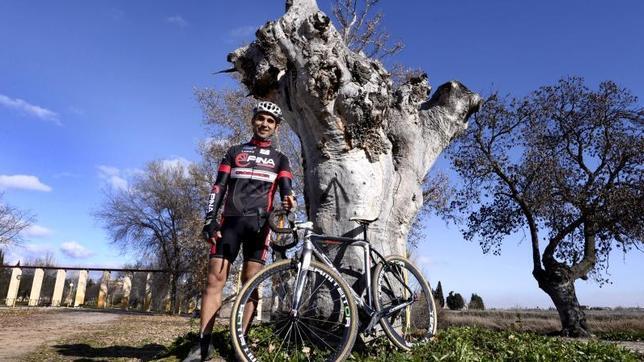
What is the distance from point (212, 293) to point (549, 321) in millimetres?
22977

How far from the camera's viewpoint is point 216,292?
399 centimetres

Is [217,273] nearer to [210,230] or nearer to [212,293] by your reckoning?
[212,293]

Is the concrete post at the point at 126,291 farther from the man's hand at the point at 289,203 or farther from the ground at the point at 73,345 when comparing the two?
the man's hand at the point at 289,203

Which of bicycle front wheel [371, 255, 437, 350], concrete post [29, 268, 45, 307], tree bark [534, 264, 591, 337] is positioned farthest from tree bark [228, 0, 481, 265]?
concrete post [29, 268, 45, 307]

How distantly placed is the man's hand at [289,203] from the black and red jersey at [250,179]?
2.8 inches

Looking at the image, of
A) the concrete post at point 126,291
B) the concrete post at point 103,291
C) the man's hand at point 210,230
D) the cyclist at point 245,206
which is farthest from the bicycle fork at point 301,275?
the concrete post at point 126,291

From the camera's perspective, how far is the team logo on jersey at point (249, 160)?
4.36 meters

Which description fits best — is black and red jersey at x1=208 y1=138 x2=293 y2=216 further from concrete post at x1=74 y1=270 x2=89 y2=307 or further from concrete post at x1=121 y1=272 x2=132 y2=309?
concrete post at x1=121 y1=272 x2=132 y2=309

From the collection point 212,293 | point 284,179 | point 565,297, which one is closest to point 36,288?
point 212,293

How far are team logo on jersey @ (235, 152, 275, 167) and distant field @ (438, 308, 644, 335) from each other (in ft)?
53.6

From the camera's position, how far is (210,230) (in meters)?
3.94

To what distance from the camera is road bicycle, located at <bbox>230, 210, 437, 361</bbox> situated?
3.54 meters

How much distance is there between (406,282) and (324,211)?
3.97ft

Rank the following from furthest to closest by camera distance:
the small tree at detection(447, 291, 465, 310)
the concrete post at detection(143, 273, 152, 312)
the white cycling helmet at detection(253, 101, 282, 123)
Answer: the small tree at detection(447, 291, 465, 310) < the concrete post at detection(143, 273, 152, 312) < the white cycling helmet at detection(253, 101, 282, 123)
